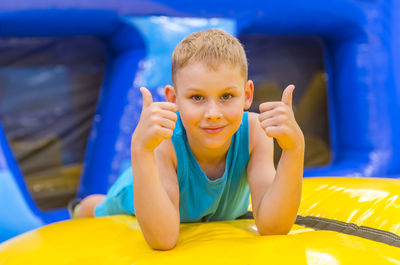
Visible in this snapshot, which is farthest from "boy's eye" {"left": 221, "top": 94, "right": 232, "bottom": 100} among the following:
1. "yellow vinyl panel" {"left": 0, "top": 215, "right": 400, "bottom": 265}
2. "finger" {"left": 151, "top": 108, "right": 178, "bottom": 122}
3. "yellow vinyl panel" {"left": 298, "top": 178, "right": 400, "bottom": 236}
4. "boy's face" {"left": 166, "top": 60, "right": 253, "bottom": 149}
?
"yellow vinyl panel" {"left": 298, "top": 178, "right": 400, "bottom": 236}

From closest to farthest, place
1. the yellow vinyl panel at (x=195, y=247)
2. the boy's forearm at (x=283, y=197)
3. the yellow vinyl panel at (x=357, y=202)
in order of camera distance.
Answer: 1. the yellow vinyl panel at (x=195, y=247)
2. the boy's forearm at (x=283, y=197)
3. the yellow vinyl panel at (x=357, y=202)

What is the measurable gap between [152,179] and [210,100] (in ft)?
0.57

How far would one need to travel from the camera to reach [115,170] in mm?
1728

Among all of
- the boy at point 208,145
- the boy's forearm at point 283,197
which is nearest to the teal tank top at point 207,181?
the boy at point 208,145

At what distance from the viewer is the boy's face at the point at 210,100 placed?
0.78 metres

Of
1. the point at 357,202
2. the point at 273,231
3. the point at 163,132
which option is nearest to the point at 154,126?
the point at 163,132

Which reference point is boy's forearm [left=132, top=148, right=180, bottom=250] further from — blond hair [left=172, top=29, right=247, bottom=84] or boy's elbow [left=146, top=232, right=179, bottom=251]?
blond hair [left=172, top=29, right=247, bottom=84]

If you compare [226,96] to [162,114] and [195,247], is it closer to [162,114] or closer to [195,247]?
[162,114]

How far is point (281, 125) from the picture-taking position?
2.52 feet

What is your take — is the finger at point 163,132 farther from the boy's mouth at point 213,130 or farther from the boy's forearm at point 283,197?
the boy's forearm at point 283,197

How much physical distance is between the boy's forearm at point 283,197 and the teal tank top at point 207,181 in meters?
0.12

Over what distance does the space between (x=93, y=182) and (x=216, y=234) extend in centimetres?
105

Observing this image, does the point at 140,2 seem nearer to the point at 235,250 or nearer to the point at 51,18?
the point at 51,18

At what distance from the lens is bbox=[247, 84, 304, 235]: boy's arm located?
772mm
